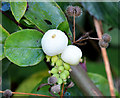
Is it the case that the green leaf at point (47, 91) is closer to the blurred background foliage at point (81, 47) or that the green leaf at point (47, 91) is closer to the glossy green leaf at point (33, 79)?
the blurred background foliage at point (81, 47)

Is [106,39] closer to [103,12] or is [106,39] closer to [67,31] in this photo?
[67,31]

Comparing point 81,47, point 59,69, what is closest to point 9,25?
point 59,69

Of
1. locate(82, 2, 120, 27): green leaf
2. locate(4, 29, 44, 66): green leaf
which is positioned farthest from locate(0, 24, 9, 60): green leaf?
locate(82, 2, 120, 27): green leaf

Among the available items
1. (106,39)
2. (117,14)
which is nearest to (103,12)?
(117,14)

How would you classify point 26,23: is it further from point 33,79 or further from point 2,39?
point 33,79

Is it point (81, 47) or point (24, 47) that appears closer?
point (24, 47)
